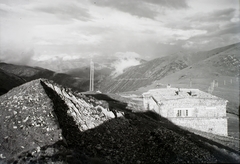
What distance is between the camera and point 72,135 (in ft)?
49.1

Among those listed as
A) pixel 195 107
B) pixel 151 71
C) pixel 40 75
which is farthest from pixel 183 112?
pixel 40 75

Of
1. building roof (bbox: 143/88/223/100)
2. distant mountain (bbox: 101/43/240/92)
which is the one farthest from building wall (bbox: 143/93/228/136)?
distant mountain (bbox: 101/43/240/92)

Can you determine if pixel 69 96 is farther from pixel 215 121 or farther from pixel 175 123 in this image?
pixel 215 121

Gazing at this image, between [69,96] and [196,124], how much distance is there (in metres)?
20.2

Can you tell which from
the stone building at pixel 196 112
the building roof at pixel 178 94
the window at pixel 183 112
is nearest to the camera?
the stone building at pixel 196 112

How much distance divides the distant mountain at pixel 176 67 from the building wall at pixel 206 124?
68284 millimetres

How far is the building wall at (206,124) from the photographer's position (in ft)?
104

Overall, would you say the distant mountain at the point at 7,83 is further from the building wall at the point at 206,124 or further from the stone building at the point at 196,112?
the building wall at the point at 206,124

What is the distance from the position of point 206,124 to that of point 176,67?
125715mm

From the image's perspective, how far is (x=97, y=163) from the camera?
494 inches

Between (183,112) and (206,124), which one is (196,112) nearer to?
(183,112)

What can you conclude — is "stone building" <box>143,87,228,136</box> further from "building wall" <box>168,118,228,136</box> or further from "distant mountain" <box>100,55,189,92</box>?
"distant mountain" <box>100,55,189,92</box>

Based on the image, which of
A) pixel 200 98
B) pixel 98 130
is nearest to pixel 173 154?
pixel 98 130

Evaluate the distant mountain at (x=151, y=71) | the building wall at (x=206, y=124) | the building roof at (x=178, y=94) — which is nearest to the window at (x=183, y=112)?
the building wall at (x=206, y=124)
